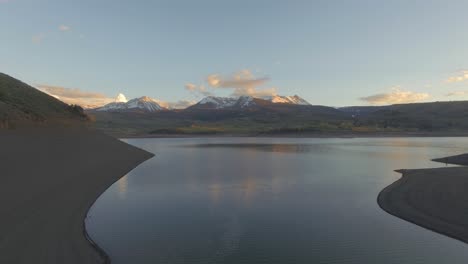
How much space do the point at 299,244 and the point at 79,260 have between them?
10.1 meters

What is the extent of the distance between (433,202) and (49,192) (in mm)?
27003

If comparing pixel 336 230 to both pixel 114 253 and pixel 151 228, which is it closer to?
pixel 151 228

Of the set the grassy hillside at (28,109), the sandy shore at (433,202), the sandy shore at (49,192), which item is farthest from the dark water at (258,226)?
the grassy hillside at (28,109)

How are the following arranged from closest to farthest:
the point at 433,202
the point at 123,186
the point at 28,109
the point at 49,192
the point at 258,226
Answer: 1. the point at 258,226
2. the point at 433,202
3. the point at 49,192
4. the point at 123,186
5. the point at 28,109

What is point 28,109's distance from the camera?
1674 inches

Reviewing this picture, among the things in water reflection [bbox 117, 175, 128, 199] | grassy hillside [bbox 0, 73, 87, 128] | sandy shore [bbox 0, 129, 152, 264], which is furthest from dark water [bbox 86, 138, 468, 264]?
grassy hillside [bbox 0, 73, 87, 128]

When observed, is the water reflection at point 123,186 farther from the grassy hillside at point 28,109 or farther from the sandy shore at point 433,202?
the sandy shore at point 433,202

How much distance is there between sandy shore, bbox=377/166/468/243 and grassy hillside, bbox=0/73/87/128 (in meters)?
35.9

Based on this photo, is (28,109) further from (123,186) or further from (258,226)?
(258,226)

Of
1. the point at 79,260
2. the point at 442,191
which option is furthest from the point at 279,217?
the point at 442,191

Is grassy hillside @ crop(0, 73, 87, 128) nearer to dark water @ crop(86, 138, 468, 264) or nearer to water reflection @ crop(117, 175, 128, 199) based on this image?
water reflection @ crop(117, 175, 128, 199)

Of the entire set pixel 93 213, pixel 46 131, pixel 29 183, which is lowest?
pixel 93 213

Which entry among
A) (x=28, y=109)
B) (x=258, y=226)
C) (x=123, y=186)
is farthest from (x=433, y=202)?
(x=28, y=109)

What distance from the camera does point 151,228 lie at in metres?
19.2
